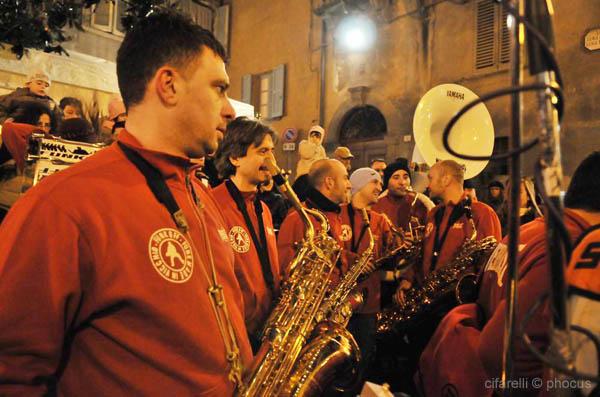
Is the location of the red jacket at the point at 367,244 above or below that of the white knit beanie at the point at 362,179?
below

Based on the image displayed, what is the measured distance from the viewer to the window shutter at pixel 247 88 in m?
15.6

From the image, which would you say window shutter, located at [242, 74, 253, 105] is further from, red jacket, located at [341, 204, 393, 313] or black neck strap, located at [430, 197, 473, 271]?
black neck strap, located at [430, 197, 473, 271]

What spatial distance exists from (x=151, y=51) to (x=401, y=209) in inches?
192

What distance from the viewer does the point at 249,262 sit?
264cm

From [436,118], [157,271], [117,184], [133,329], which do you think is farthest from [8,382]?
[436,118]

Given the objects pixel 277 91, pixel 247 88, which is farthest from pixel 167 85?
pixel 247 88

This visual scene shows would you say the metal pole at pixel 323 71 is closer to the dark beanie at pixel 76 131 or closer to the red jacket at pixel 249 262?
the dark beanie at pixel 76 131

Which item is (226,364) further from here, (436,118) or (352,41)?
(352,41)

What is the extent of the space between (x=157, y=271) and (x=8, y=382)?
441 mm

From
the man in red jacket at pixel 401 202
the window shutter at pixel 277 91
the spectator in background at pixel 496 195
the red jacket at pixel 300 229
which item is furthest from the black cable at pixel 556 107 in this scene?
the window shutter at pixel 277 91

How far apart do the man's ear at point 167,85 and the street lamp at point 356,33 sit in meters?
11.6

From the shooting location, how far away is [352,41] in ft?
41.4

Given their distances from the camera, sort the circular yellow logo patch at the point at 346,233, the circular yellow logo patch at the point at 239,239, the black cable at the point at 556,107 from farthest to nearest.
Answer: the circular yellow logo patch at the point at 346,233 < the circular yellow logo patch at the point at 239,239 < the black cable at the point at 556,107

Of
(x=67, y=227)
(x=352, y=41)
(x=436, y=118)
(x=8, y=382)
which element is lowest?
(x=8, y=382)
